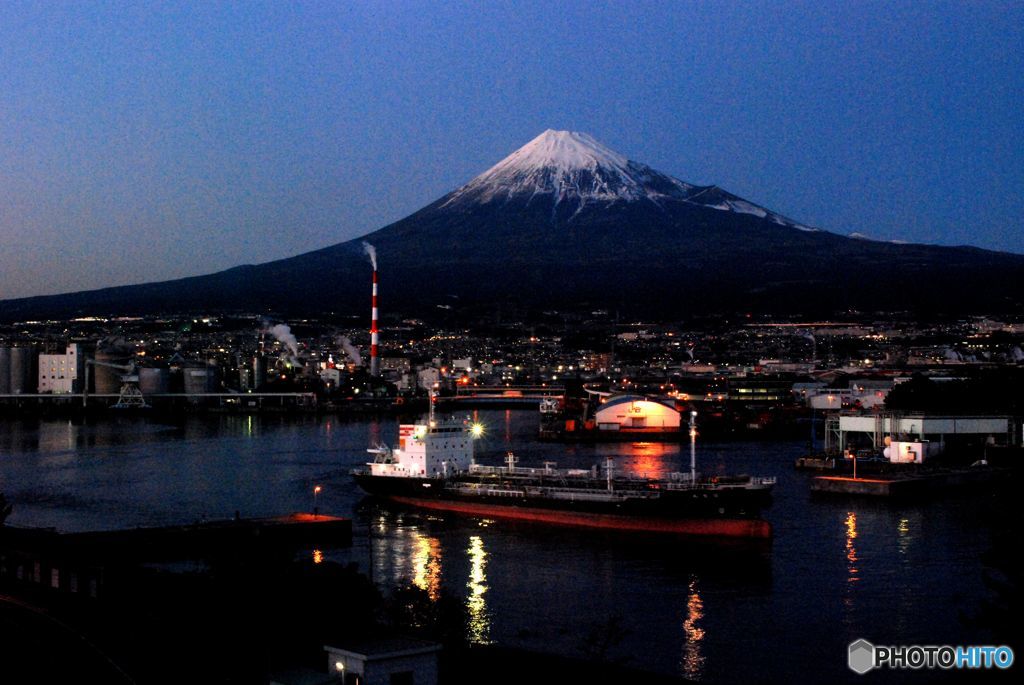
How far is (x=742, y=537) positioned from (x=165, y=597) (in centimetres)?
546

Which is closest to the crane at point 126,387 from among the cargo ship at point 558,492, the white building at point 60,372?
the white building at point 60,372

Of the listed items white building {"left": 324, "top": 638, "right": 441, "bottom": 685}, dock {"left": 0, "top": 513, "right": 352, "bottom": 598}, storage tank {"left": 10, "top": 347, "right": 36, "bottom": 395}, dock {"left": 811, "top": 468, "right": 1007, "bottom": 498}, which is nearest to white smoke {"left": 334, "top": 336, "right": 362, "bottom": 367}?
storage tank {"left": 10, "top": 347, "right": 36, "bottom": 395}

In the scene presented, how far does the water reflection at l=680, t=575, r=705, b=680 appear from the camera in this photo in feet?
20.7

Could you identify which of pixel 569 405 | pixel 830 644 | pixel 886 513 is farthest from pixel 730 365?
pixel 830 644

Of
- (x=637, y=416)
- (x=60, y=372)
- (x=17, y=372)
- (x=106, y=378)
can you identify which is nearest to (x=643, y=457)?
(x=637, y=416)

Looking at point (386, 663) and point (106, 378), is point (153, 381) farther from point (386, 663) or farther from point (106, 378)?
point (386, 663)

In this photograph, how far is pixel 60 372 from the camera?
35.7m

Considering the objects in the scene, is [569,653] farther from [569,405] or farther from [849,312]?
[849,312]

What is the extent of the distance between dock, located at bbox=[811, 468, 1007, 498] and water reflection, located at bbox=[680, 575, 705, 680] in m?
5.34

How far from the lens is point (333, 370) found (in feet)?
121

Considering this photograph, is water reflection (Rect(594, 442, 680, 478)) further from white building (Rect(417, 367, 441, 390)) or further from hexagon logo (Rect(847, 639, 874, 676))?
white building (Rect(417, 367, 441, 390))

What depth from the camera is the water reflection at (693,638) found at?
6309mm

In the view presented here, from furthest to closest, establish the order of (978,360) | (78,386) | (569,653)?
(978,360) → (78,386) → (569,653)

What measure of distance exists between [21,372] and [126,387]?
3.70 meters
